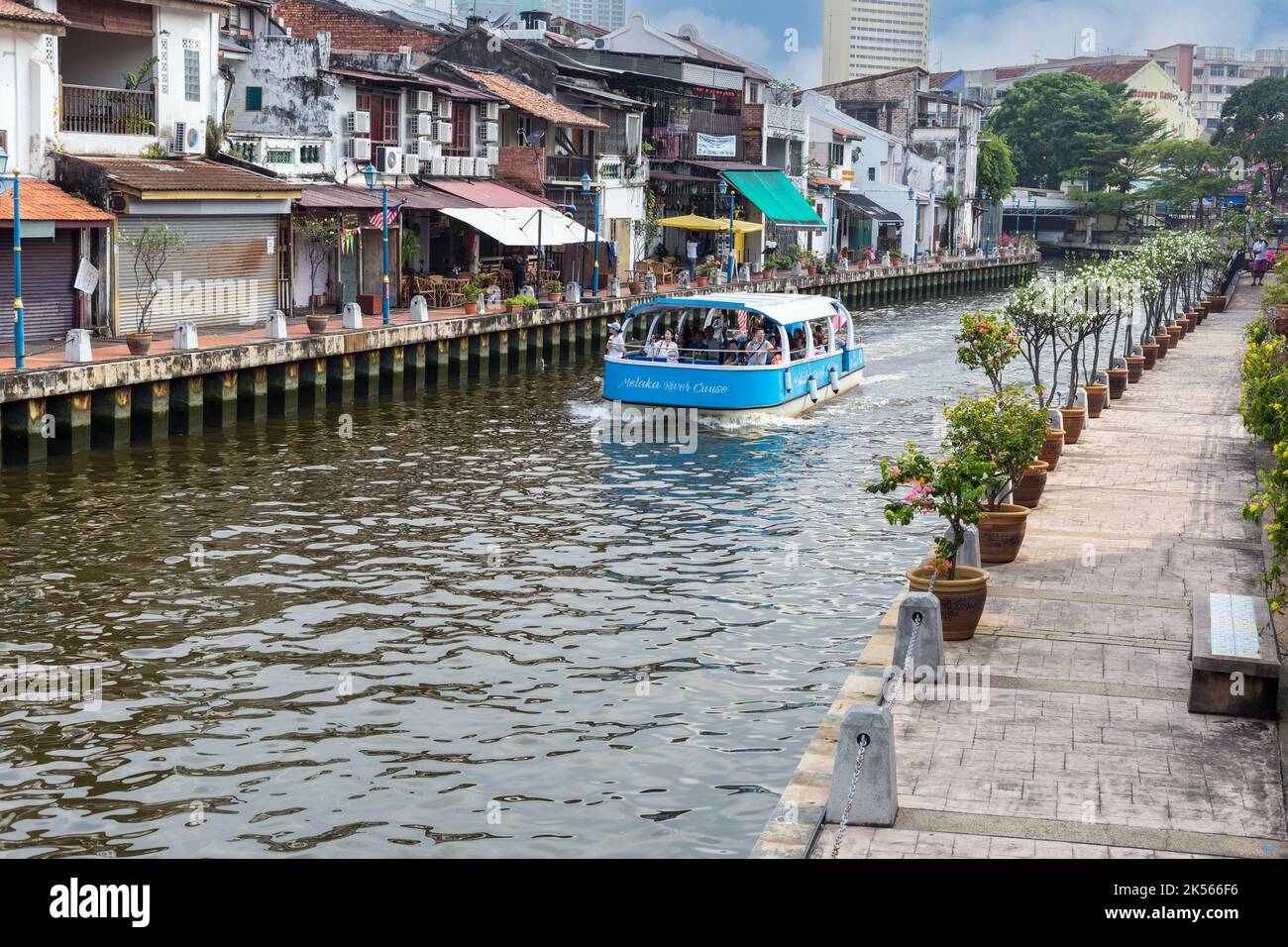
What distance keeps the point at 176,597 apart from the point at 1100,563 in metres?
11.2

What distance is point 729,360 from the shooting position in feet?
113

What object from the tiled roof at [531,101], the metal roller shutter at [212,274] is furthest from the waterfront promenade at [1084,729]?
the tiled roof at [531,101]

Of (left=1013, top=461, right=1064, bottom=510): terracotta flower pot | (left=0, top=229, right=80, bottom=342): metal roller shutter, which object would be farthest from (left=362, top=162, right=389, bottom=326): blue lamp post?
(left=1013, top=461, right=1064, bottom=510): terracotta flower pot

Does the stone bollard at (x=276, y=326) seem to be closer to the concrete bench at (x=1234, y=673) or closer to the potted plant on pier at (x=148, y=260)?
the potted plant on pier at (x=148, y=260)

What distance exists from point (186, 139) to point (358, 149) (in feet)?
26.2

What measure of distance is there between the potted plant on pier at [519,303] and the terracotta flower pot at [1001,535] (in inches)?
1071

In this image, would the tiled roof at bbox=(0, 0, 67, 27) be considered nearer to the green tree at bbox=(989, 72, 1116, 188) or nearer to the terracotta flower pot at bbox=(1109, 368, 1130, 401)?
the terracotta flower pot at bbox=(1109, 368, 1130, 401)

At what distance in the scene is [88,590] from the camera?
1931 centimetres

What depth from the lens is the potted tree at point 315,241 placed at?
4112cm

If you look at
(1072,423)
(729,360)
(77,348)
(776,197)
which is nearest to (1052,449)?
(1072,423)

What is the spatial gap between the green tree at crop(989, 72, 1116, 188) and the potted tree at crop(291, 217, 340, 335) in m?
97.9

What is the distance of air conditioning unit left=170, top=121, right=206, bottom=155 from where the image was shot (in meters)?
38.3

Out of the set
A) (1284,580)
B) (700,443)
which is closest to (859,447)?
(700,443)

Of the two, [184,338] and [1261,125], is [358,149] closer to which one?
[184,338]
